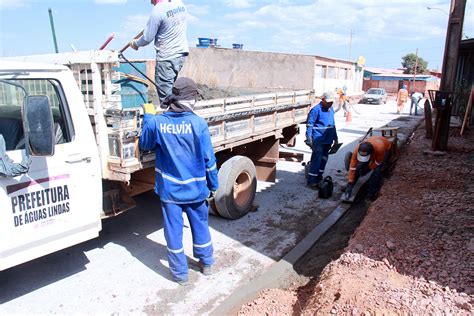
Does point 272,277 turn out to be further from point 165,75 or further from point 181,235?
point 165,75

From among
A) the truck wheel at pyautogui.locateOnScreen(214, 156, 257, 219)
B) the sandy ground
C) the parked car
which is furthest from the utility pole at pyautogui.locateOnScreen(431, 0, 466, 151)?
the parked car

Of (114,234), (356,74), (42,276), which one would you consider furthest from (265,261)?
(356,74)

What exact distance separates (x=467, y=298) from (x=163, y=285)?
8.51 feet

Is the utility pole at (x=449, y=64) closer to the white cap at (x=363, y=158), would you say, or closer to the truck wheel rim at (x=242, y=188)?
the white cap at (x=363, y=158)

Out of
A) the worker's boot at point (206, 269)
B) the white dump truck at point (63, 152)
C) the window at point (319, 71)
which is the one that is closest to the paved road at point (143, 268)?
the worker's boot at point (206, 269)

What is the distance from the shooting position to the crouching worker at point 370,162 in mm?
6348

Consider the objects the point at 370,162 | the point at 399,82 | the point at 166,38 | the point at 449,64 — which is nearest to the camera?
the point at 166,38

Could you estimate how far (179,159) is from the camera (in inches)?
145

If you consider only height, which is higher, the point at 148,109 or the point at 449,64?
the point at 449,64

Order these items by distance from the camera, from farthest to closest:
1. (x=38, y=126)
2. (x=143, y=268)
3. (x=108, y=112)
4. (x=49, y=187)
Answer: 1. (x=143, y=268)
2. (x=108, y=112)
3. (x=49, y=187)
4. (x=38, y=126)

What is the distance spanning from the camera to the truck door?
3010 millimetres

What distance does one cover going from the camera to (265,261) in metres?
4.50

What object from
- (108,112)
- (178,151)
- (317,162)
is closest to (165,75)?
(108,112)

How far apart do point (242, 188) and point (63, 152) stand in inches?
112
